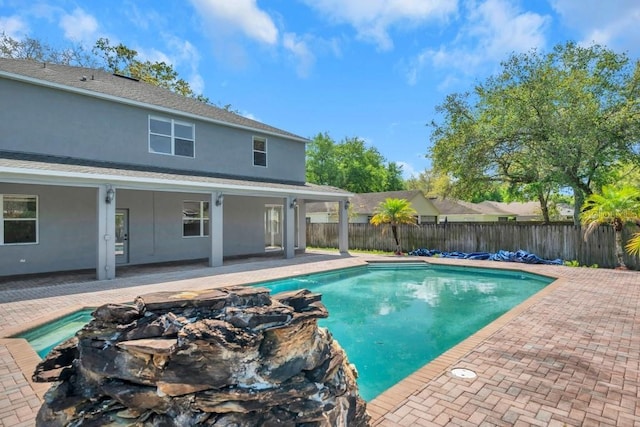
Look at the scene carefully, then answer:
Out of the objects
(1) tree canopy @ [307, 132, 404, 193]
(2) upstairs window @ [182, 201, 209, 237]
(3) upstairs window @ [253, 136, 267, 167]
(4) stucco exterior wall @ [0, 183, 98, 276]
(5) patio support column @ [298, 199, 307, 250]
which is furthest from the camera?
(1) tree canopy @ [307, 132, 404, 193]

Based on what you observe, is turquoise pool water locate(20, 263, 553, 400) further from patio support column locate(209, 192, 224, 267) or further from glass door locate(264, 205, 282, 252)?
glass door locate(264, 205, 282, 252)

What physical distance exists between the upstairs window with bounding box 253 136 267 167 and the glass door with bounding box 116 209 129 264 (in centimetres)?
597

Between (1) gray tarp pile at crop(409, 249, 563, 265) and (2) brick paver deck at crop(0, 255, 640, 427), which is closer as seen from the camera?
(2) brick paver deck at crop(0, 255, 640, 427)

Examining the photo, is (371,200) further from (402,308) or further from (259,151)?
(402,308)

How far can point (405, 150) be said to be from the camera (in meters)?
50.9

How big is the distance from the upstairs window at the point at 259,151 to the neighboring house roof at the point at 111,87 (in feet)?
1.82

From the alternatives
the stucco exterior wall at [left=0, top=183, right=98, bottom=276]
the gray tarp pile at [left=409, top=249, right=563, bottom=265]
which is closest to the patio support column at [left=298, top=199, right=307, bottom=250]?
the gray tarp pile at [left=409, top=249, right=563, bottom=265]

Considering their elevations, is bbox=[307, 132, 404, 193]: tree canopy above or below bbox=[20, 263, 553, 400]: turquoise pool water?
above

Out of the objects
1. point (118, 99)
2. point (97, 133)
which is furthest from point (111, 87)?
point (97, 133)

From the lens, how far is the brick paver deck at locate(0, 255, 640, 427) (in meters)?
3.42

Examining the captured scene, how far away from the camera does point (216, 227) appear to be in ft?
42.2

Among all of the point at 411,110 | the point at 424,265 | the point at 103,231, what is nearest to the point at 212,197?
the point at 103,231

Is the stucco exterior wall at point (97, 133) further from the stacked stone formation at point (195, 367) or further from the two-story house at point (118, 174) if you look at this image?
the stacked stone formation at point (195, 367)

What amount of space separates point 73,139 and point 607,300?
51.0 feet
